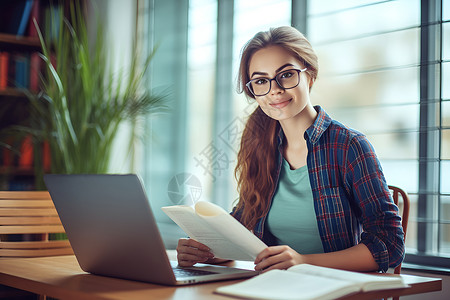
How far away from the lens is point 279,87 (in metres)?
1.50

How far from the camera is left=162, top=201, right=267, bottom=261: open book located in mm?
1001

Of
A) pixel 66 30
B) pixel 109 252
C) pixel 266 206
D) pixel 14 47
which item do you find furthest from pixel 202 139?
pixel 109 252

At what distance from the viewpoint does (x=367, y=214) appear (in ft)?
4.39

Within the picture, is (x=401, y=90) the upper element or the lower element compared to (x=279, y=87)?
upper

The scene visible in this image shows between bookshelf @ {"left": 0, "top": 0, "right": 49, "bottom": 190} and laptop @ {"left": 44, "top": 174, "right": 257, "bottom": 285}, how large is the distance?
85.5 inches

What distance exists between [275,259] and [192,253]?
26 centimetres

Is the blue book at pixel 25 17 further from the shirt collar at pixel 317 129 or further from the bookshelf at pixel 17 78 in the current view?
the shirt collar at pixel 317 129

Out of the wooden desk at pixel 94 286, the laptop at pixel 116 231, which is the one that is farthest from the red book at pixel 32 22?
the laptop at pixel 116 231

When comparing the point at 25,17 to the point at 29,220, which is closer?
the point at 29,220

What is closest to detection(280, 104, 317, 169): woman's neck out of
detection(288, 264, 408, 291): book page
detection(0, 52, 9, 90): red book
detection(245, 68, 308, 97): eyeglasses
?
detection(245, 68, 308, 97): eyeglasses

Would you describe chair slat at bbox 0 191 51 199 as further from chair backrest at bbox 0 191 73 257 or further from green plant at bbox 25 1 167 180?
green plant at bbox 25 1 167 180

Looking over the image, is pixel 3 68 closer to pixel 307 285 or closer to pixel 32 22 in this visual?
pixel 32 22

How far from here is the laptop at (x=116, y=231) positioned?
0.95 m

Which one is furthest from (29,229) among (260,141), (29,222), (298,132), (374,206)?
A: (374,206)
